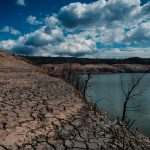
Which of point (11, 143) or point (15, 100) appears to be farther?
point (15, 100)

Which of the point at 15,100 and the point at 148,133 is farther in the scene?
the point at 148,133

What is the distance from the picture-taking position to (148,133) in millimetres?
23844

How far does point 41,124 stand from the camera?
7.68 m

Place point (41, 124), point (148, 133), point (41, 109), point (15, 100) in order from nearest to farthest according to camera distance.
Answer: point (41, 124), point (41, 109), point (15, 100), point (148, 133)

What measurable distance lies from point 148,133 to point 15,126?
1850cm

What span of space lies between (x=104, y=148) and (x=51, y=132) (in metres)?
1.40

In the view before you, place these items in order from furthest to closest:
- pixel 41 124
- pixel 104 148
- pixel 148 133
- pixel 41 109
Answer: pixel 148 133 → pixel 41 109 → pixel 41 124 → pixel 104 148

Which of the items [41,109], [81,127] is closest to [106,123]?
[81,127]

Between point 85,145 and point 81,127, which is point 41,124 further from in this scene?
point 85,145

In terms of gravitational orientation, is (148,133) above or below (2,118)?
below

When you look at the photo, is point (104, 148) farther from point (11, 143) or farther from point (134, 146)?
point (11, 143)

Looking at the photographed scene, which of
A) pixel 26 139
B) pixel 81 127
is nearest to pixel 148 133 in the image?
pixel 81 127

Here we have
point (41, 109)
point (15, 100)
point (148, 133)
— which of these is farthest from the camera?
point (148, 133)

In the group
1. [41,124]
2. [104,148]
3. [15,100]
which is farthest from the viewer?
[15,100]
